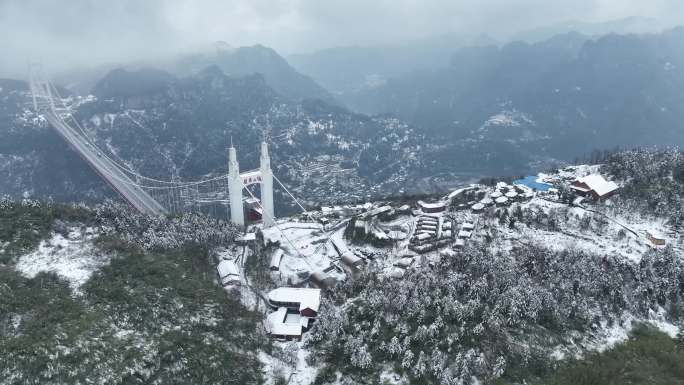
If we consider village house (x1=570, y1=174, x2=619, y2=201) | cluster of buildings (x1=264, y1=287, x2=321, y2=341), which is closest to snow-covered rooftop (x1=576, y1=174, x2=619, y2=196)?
village house (x1=570, y1=174, x2=619, y2=201)

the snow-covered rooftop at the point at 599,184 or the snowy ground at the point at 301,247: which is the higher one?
the snow-covered rooftop at the point at 599,184

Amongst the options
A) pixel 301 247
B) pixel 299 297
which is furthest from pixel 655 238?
pixel 301 247

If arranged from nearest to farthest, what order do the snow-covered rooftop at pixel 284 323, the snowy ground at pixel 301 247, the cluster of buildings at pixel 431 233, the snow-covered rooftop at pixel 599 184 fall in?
1. the snow-covered rooftop at pixel 284 323
2. the snowy ground at pixel 301 247
3. the cluster of buildings at pixel 431 233
4. the snow-covered rooftop at pixel 599 184

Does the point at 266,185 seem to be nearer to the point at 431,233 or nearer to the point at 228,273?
the point at 228,273

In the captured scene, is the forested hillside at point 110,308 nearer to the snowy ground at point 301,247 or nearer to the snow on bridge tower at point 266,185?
the snowy ground at point 301,247

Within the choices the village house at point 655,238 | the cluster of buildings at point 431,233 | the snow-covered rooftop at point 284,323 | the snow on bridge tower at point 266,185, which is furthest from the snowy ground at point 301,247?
the village house at point 655,238

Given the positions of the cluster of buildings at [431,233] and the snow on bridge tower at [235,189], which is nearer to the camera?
the cluster of buildings at [431,233]

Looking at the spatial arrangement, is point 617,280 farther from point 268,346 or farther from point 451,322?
point 268,346
